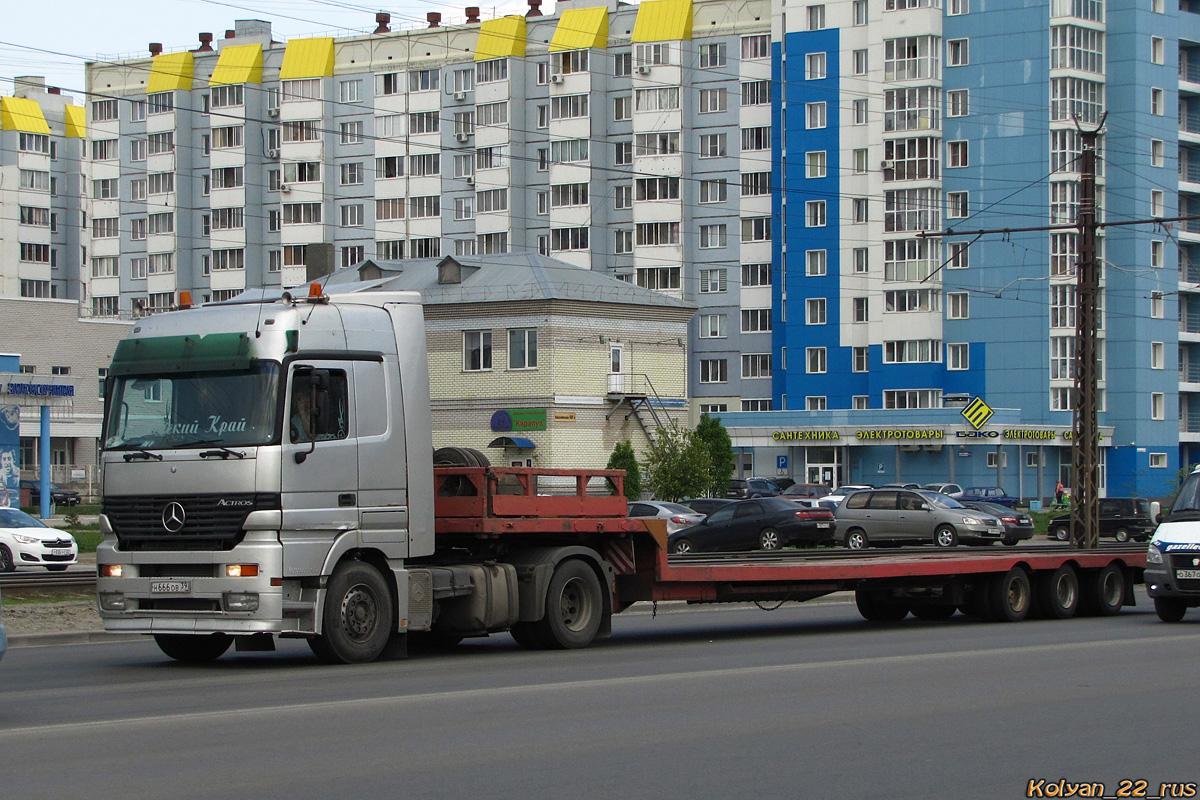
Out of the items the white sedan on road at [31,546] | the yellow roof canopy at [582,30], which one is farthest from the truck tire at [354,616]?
the yellow roof canopy at [582,30]

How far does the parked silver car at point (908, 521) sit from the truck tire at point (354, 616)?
96.4 ft

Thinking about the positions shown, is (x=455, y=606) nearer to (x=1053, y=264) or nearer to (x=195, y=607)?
(x=195, y=607)

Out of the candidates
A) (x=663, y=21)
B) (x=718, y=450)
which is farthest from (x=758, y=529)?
(x=663, y=21)

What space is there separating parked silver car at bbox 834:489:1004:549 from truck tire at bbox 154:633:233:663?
2912cm

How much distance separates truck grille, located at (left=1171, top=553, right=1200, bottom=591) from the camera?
63.4 feet

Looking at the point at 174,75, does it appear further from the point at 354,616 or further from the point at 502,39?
the point at 354,616

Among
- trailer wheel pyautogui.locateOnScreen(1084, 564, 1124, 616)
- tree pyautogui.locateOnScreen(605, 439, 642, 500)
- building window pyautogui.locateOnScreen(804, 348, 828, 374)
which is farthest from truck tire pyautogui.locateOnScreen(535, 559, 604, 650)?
building window pyautogui.locateOnScreen(804, 348, 828, 374)

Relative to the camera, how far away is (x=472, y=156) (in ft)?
326

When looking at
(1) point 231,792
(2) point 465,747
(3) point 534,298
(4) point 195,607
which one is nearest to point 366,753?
(2) point 465,747

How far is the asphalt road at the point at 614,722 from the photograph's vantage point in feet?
28.2

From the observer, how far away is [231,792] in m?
8.22

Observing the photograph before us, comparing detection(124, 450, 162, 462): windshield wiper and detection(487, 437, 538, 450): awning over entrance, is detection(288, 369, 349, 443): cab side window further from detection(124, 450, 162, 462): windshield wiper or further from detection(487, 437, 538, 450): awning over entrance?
detection(487, 437, 538, 450): awning over entrance

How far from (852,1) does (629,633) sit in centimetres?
7419

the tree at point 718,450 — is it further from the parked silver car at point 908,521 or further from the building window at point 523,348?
the parked silver car at point 908,521
